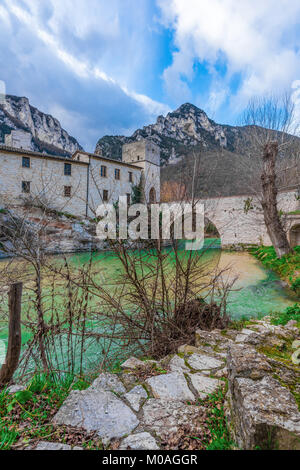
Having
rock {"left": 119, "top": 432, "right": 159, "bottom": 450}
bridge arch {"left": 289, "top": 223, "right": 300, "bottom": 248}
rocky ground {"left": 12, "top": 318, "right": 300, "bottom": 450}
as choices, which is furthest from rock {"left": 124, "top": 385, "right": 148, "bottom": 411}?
bridge arch {"left": 289, "top": 223, "right": 300, "bottom": 248}

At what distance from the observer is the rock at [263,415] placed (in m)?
1.00

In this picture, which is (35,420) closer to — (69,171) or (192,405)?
(192,405)

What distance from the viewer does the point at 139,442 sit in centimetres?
135

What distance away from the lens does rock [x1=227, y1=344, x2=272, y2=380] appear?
1.40m

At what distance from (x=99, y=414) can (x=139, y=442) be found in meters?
0.42

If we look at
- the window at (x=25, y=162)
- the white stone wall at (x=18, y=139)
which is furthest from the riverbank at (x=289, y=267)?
the white stone wall at (x=18, y=139)

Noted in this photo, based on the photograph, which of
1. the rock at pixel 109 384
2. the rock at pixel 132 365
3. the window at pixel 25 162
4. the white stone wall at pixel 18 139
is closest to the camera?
the rock at pixel 109 384

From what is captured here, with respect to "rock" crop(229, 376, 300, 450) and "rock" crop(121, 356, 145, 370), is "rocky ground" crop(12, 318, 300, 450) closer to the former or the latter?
"rock" crop(229, 376, 300, 450)

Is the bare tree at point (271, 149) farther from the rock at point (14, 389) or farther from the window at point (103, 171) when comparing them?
the window at point (103, 171)

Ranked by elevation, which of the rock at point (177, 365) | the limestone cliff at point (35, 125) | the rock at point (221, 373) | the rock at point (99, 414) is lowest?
the rock at point (177, 365)

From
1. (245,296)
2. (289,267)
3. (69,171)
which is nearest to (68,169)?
(69,171)

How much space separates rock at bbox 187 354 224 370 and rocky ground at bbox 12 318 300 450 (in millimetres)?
10

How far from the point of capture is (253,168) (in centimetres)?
1165

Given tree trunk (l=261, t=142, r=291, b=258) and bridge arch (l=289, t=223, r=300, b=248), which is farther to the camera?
bridge arch (l=289, t=223, r=300, b=248)
